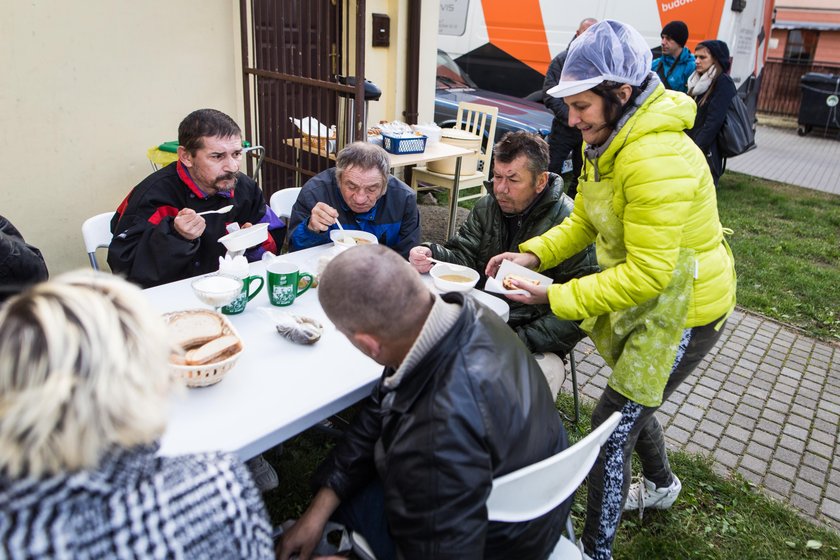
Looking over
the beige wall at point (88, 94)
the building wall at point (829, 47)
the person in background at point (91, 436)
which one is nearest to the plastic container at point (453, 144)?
the beige wall at point (88, 94)

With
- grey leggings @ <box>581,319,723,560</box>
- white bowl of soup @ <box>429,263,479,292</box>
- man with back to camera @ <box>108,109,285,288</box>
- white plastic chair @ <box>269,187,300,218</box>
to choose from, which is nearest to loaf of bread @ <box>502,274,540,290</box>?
white bowl of soup @ <box>429,263,479,292</box>

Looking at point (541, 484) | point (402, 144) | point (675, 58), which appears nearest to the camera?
point (541, 484)

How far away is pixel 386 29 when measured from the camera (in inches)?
232

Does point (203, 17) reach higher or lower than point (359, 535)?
higher

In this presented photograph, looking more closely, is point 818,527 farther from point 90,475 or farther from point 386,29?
point 386,29

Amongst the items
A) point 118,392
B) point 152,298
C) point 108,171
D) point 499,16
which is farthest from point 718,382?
point 499,16

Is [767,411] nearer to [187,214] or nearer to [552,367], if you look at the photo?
[552,367]

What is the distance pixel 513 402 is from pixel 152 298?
1.43 metres

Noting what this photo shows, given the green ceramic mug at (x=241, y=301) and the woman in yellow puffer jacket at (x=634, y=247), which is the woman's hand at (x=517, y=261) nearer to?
the woman in yellow puffer jacket at (x=634, y=247)

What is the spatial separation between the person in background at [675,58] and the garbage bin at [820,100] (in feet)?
28.1

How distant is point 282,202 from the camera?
3.50 meters

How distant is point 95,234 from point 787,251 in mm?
6258

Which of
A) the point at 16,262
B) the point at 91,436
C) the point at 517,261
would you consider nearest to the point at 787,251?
the point at 517,261

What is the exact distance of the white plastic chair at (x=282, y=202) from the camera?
346cm
